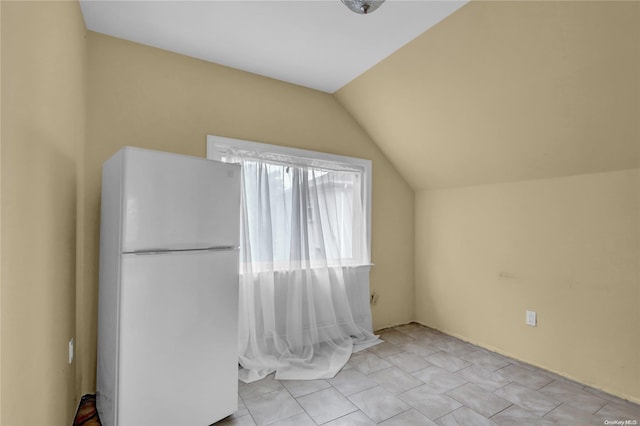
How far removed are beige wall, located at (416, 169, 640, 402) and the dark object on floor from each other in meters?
3.20

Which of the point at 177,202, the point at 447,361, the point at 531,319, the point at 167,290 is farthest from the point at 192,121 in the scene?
the point at 531,319

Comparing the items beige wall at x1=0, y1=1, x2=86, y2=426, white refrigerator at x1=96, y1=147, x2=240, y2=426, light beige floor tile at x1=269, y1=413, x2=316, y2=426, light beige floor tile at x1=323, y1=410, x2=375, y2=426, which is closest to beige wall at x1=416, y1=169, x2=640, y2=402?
light beige floor tile at x1=323, y1=410, x2=375, y2=426

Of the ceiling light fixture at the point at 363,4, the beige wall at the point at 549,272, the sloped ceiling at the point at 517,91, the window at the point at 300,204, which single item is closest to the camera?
the ceiling light fixture at the point at 363,4

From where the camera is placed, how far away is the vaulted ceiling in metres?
1.94

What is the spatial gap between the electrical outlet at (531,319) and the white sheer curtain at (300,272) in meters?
1.39

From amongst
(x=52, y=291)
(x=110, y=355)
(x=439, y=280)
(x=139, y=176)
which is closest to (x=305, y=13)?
(x=139, y=176)

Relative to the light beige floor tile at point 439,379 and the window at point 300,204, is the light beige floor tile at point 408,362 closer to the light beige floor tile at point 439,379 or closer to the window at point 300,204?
the light beige floor tile at point 439,379

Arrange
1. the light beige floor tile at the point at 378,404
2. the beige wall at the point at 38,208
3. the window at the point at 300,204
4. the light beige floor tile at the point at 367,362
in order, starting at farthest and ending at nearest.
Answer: the window at the point at 300,204, the light beige floor tile at the point at 367,362, the light beige floor tile at the point at 378,404, the beige wall at the point at 38,208

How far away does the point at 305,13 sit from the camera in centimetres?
214

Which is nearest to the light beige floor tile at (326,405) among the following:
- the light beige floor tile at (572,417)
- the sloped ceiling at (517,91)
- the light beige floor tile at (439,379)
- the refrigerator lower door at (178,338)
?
the refrigerator lower door at (178,338)

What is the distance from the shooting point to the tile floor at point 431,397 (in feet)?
6.75

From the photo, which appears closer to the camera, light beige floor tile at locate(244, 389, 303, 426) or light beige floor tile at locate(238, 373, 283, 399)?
light beige floor tile at locate(244, 389, 303, 426)

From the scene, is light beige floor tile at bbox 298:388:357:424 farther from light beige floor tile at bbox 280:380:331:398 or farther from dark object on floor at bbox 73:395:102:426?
dark object on floor at bbox 73:395:102:426

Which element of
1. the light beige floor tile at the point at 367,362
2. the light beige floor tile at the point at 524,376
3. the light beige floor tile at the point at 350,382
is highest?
the light beige floor tile at the point at 524,376
